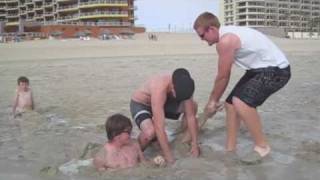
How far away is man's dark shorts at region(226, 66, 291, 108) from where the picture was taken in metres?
5.78

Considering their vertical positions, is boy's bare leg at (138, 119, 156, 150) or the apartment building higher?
the apartment building

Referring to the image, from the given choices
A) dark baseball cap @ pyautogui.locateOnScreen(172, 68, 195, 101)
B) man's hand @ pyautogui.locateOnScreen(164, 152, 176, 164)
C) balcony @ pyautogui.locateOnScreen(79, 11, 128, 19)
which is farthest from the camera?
balcony @ pyautogui.locateOnScreen(79, 11, 128, 19)

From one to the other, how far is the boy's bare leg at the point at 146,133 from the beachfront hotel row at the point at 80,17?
81.6 meters

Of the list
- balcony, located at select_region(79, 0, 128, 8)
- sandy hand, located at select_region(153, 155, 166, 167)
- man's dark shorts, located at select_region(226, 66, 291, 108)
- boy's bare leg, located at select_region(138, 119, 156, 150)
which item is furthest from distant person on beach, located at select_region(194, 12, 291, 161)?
balcony, located at select_region(79, 0, 128, 8)

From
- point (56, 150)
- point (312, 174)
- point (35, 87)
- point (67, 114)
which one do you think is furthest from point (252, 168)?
point (35, 87)

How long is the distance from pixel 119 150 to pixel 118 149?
16mm

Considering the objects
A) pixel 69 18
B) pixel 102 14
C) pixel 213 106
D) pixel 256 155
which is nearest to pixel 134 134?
pixel 213 106

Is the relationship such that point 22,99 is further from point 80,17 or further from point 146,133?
point 80,17

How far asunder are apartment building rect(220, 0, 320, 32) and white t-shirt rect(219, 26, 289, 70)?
12153 cm

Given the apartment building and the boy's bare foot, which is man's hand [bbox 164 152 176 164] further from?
the apartment building

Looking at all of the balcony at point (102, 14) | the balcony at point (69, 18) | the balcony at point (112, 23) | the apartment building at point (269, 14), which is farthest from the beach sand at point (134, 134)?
the apartment building at point (269, 14)

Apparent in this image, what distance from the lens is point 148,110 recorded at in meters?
6.28

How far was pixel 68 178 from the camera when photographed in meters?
5.66

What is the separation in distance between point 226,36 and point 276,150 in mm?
1649
